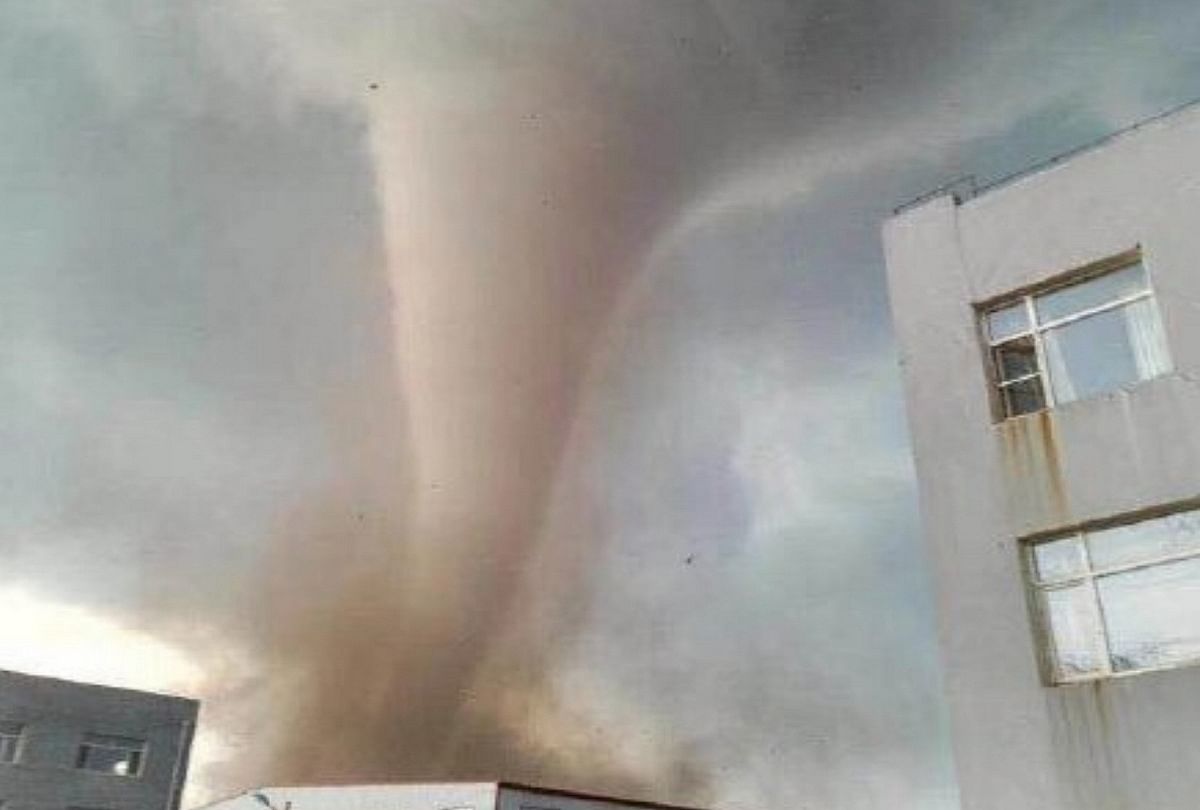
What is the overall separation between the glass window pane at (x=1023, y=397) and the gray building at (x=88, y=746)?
1626 inches

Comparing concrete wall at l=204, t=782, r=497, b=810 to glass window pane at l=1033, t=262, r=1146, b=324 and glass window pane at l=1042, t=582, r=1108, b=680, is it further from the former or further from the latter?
glass window pane at l=1033, t=262, r=1146, b=324

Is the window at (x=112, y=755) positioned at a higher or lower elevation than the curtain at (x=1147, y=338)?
lower

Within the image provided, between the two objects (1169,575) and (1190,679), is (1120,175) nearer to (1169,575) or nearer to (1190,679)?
(1169,575)

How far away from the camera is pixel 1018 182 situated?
13.1m

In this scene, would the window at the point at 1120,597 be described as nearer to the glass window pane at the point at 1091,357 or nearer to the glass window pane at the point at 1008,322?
the glass window pane at the point at 1091,357

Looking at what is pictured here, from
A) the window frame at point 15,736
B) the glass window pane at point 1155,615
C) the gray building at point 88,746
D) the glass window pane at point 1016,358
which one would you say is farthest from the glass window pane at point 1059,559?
the window frame at point 15,736

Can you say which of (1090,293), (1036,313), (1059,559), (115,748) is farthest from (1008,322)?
(115,748)

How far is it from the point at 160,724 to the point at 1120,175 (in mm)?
44180

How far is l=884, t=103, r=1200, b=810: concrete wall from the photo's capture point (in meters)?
10.2

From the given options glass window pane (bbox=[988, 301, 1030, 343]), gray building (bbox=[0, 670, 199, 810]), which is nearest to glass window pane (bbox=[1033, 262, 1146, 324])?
glass window pane (bbox=[988, 301, 1030, 343])

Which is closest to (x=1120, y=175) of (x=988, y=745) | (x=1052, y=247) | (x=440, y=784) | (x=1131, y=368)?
(x=1052, y=247)

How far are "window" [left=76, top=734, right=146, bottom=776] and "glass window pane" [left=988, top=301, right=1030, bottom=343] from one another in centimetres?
4182

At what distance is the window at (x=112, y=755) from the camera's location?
42156 mm

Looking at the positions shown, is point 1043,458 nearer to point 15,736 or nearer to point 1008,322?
point 1008,322
